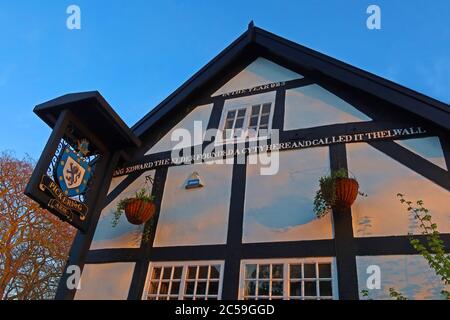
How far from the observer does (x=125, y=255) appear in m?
6.48

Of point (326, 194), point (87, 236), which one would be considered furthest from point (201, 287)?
point (87, 236)

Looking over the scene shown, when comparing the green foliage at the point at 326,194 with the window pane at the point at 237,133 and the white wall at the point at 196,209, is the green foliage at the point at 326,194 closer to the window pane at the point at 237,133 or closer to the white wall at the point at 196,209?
the white wall at the point at 196,209

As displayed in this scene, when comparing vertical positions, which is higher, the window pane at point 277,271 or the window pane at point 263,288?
the window pane at point 277,271

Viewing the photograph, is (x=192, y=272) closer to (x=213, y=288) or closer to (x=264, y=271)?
(x=213, y=288)

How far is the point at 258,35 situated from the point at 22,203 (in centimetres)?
1334

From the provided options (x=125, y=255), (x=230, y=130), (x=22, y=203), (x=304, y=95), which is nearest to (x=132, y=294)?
(x=125, y=255)

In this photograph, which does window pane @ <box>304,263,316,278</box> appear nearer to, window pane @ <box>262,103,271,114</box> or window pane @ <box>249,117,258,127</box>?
window pane @ <box>249,117,258,127</box>

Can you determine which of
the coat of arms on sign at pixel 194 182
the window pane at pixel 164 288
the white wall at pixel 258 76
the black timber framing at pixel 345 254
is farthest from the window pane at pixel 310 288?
the white wall at pixel 258 76

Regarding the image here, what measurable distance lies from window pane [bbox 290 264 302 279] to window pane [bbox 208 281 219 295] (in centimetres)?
117

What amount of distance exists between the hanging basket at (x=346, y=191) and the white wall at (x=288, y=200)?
40cm

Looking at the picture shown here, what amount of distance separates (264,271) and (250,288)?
1.07 ft

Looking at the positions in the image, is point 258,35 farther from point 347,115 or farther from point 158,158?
point 158,158

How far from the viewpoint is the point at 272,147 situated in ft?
21.8

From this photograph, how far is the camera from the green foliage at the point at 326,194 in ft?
17.3
